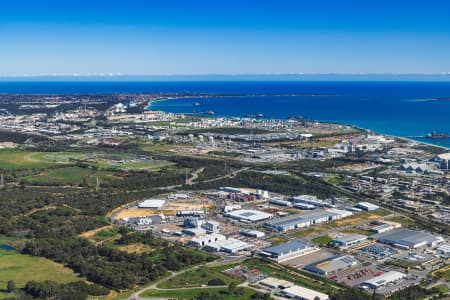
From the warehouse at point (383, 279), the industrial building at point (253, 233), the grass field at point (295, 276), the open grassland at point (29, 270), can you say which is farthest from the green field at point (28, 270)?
the warehouse at point (383, 279)

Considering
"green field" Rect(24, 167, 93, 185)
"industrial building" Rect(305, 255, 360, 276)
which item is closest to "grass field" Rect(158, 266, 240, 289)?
"industrial building" Rect(305, 255, 360, 276)

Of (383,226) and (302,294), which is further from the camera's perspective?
(383,226)

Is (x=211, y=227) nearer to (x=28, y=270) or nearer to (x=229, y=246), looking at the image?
(x=229, y=246)

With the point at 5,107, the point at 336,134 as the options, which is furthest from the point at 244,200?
the point at 5,107

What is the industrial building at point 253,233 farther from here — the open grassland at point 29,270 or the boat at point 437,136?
the boat at point 437,136

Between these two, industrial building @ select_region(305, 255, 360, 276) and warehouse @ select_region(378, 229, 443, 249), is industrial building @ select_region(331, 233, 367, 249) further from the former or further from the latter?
industrial building @ select_region(305, 255, 360, 276)

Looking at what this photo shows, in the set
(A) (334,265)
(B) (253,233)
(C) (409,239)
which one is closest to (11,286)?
(B) (253,233)
